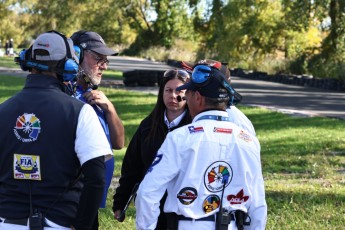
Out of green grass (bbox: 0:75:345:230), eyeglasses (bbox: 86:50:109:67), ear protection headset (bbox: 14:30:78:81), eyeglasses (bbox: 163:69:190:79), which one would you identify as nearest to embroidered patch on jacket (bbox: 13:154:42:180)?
ear protection headset (bbox: 14:30:78:81)

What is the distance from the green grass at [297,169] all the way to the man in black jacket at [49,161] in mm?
3637

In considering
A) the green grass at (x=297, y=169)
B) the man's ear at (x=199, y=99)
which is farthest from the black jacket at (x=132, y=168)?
the green grass at (x=297, y=169)

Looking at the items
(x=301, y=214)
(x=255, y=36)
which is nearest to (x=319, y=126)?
(x=301, y=214)

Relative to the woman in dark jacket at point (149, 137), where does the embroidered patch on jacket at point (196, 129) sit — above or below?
above

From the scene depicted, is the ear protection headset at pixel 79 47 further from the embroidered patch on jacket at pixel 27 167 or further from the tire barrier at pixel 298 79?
the tire barrier at pixel 298 79

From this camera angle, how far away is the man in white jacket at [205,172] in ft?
13.0

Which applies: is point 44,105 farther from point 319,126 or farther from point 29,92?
point 319,126

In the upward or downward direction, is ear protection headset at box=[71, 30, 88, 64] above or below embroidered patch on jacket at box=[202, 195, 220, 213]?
above

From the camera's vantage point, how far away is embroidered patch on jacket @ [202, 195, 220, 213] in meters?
3.98

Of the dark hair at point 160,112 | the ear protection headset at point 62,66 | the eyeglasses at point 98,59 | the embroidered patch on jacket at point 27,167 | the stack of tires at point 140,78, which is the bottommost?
the stack of tires at point 140,78

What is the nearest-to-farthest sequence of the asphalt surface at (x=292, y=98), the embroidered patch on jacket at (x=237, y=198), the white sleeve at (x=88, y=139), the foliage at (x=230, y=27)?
the white sleeve at (x=88, y=139), the embroidered patch on jacket at (x=237, y=198), the asphalt surface at (x=292, y=98), the foliage at (x=230, y=27)

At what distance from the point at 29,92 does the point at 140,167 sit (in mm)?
1333

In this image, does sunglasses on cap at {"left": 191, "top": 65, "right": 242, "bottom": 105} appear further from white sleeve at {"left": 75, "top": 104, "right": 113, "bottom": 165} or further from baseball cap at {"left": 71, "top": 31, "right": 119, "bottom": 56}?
baseball cap at {"left": 71, "top": 31, "right": 119, "bottom": 56}

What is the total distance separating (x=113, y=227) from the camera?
755 cm
